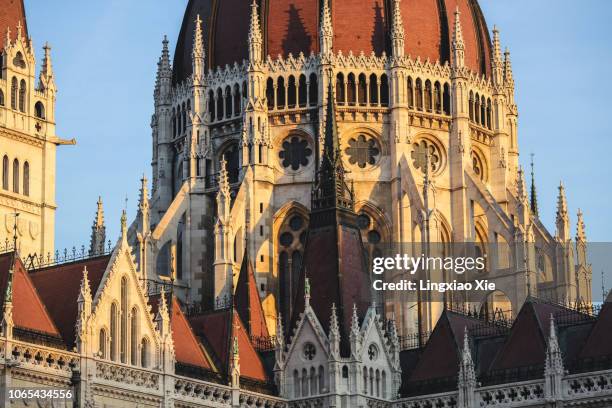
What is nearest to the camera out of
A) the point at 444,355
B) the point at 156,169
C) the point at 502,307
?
the point at 444,355

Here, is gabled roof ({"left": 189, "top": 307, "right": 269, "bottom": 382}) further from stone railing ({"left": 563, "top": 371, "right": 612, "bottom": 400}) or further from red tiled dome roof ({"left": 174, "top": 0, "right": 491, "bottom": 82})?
red tiled dome roof ({"left": 174, "top": 0, "right": 491, "bottom": 82})

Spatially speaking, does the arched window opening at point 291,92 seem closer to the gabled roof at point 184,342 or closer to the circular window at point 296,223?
the circular window at point 296,223

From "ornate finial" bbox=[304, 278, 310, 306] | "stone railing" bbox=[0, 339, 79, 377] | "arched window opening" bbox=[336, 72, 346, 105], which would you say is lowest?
"stone railing" bbox=[0, 339, 79, 377]

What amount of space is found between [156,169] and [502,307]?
19.3 meters

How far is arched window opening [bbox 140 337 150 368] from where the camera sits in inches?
2729

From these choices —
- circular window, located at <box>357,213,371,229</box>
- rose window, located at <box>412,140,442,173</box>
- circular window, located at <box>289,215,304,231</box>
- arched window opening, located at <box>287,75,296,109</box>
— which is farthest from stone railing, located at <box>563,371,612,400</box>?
arched window opening, located at <box>287,75,296,109</box>

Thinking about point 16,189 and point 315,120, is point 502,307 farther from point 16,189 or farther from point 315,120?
point 16,189

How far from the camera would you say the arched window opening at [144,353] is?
227 feet

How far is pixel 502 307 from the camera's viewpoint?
9112 centimetres

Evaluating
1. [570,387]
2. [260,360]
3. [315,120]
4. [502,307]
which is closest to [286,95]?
[315,120]

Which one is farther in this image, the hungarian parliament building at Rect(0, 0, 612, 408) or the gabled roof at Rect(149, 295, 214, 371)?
the gabled roof at Rect(149, 295, 214, 371)

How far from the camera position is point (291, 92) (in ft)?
309

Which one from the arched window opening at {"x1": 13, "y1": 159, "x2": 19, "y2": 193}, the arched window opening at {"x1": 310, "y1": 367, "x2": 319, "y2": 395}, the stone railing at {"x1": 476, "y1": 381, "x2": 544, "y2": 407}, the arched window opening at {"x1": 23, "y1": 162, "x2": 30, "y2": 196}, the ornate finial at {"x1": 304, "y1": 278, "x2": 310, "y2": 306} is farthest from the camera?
the arched window opening at {"x1": 23, "y1": 162, "x2": 30, "y2": 196}

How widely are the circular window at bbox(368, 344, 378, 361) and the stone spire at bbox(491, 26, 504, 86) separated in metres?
25.0
